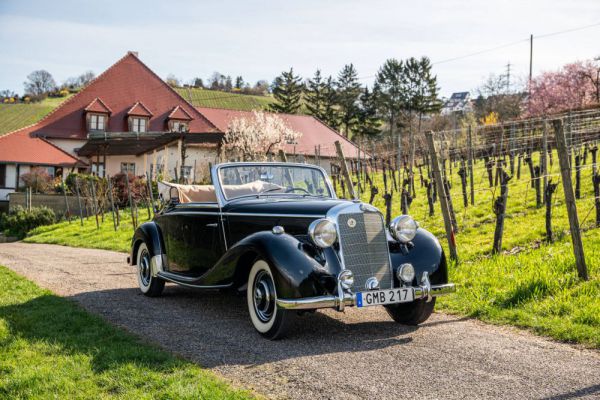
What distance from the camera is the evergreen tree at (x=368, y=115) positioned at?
6253 cm

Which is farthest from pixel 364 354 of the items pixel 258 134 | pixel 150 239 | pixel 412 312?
pixel 258 134

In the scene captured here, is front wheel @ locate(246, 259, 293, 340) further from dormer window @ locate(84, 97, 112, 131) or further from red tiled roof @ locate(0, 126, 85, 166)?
dormer window @ locate(84, 97, 112, 131)

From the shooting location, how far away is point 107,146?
34406 millimetres

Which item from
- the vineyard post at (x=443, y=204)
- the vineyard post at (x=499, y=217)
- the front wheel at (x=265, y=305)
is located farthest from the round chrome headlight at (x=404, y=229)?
the vineyard post at (x=499, y=217)

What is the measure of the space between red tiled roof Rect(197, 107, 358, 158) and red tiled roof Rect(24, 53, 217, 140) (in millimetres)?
3805

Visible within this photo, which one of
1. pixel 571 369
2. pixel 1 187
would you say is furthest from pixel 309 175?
pixel 1 187

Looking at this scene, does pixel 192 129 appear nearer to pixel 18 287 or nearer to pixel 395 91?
pixel 395 91

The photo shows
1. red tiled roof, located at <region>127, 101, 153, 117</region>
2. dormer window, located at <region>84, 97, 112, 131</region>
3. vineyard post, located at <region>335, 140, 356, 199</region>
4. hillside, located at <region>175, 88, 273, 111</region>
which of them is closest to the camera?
vineyard post, located at <region>335, 140, 356, 199</region>

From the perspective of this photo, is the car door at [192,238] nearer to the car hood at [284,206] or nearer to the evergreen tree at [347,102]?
the car hood at [284,206]

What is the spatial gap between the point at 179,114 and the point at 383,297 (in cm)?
3924

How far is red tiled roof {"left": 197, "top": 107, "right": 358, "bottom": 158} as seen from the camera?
46688 mm

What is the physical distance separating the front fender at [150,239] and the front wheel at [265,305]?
2.49m

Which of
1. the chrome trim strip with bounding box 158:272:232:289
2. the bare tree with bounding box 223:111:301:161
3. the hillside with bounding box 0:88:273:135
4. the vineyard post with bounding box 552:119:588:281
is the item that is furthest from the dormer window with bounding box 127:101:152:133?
the vineyard post with bounding box 552:119:588:281

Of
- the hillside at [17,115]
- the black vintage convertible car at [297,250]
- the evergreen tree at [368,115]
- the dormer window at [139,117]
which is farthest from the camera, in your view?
the evergreen tree at [368,115]
